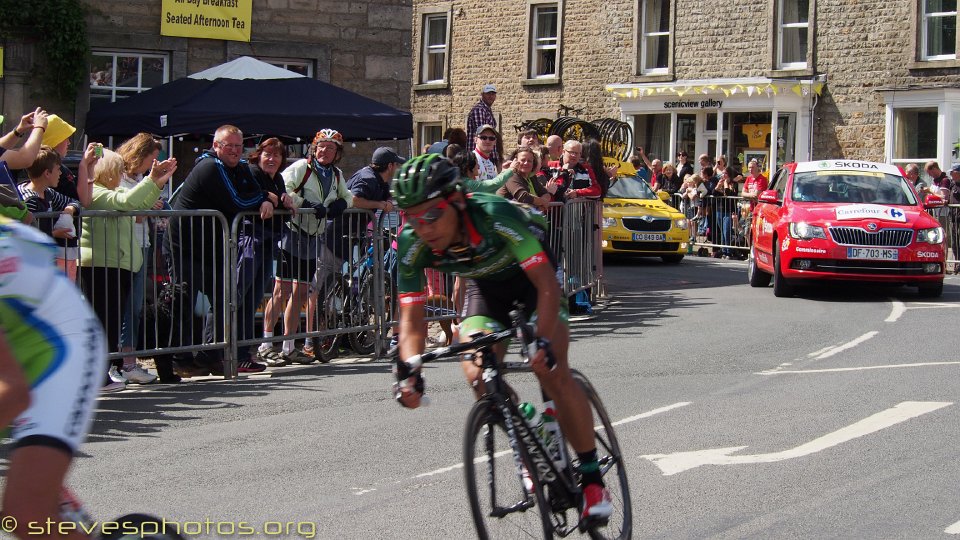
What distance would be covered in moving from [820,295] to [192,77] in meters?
8.64

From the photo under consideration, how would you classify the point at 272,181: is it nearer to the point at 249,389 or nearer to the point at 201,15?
the point at 249,389

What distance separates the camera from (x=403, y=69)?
21.8 m

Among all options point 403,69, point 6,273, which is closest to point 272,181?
point 6,273

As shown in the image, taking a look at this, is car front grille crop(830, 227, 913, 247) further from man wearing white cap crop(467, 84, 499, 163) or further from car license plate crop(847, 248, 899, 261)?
man wearing white cap crop(467, 84, 499, 163)

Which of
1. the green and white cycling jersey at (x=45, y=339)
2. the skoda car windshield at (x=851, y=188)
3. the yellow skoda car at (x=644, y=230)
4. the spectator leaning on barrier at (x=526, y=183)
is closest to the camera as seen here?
the green and white cycling jersey at (x=45, y=339)

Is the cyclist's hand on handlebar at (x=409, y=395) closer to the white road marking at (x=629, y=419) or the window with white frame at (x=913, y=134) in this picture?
the white road marking at (x=629, y=419)

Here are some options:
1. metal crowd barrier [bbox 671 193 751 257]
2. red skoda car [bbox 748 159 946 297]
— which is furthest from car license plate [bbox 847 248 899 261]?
metal crowd barrier [bbox 671 193 751 257]

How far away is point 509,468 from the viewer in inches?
209

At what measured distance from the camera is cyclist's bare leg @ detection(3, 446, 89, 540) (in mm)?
3617

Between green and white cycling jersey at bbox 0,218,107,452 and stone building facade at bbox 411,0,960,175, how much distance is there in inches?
1200

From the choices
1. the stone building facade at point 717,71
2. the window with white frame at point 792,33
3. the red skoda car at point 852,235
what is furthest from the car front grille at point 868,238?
the window with white frame at point 792,33

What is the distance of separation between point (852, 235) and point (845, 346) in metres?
4.32

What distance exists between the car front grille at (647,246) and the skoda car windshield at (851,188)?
17.7ft

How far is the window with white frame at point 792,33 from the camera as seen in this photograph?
34.5 m
